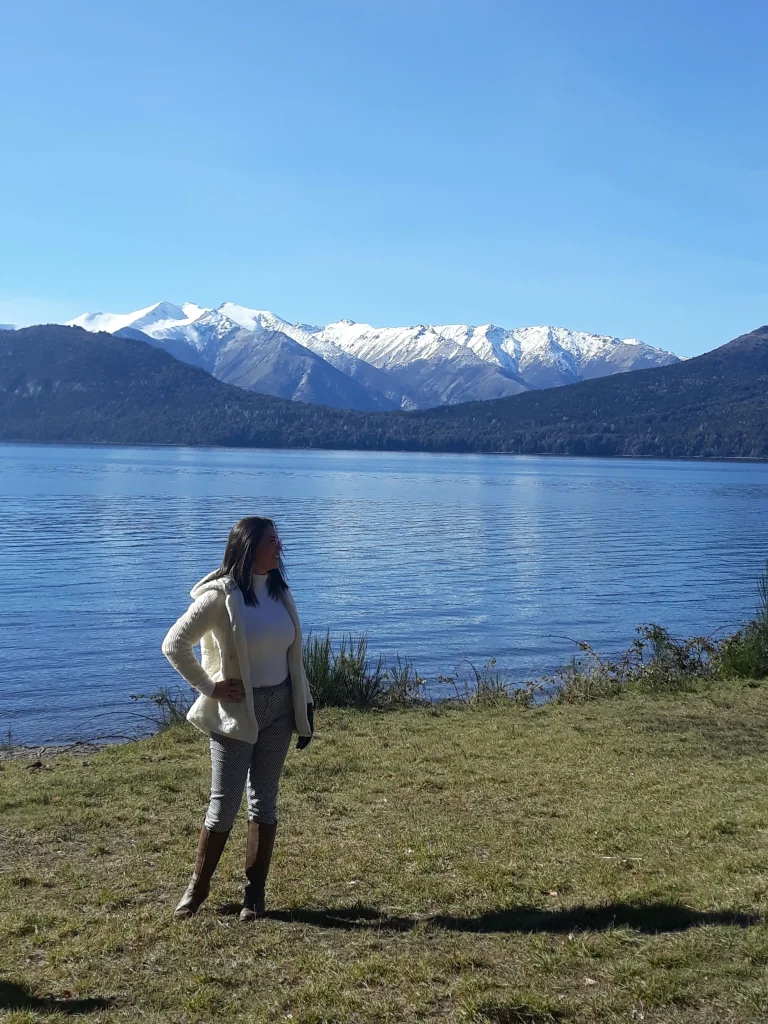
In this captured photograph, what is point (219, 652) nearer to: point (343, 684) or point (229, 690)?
point (229, 690)

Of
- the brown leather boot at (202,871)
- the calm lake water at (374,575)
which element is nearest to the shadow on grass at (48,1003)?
the brown leather boot at (202,871)

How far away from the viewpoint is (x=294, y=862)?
20.9 feet

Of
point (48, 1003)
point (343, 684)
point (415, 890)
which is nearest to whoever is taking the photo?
point (48, 1003)

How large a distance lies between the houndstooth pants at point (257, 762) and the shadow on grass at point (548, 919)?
2.04 feet

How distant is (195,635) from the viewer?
203 inches

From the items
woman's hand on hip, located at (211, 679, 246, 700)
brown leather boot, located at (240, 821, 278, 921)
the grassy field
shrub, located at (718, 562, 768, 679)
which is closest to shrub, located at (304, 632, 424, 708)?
the grassy field

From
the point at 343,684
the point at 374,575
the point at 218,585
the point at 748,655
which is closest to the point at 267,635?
the point at 218,585

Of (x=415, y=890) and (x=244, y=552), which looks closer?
(x=244, y=552)

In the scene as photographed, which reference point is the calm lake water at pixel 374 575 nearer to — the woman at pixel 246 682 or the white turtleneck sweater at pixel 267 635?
the woman at pixel 246 682

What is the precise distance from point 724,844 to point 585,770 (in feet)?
7.93

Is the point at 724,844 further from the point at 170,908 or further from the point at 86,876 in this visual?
the point at 86,876

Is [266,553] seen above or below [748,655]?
above

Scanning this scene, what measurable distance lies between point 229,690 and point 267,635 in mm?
334

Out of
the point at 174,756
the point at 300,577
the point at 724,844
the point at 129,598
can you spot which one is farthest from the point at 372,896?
the point at 300,577
